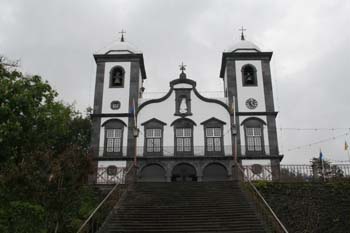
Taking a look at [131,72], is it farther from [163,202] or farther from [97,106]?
[163,202]

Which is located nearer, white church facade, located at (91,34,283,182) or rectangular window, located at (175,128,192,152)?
white church facade, located at (91,34,283,182)

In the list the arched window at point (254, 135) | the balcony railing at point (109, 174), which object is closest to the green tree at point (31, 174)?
the balcony railing at point (109, 174)

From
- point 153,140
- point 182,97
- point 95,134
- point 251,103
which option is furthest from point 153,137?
Answer: point 251,103

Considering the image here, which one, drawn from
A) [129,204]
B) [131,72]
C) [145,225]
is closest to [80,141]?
[131,72]

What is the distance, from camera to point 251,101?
2833cm

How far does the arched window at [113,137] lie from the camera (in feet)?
88.2

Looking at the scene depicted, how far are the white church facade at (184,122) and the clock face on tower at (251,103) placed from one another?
0.07 meters

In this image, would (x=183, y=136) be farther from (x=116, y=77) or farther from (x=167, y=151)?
(x=116, y=77)

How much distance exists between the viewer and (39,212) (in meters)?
12.4

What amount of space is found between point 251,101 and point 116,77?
9.74 m

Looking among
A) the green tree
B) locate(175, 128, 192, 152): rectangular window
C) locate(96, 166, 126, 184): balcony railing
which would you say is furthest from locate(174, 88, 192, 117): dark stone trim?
the green tree

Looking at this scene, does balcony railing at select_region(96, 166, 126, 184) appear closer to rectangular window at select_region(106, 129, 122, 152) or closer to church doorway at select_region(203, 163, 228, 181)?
rectangular window at select_region(106, 129, 122, 152)

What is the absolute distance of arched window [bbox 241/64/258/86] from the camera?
29.2 meters

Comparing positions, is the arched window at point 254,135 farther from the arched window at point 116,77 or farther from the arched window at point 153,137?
the arched window at point 116,77
